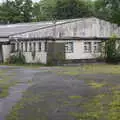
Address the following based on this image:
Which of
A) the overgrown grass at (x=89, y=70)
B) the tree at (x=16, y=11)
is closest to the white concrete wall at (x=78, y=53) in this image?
the overgrown grass at (x=89, y=70)

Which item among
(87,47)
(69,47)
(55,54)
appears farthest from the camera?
(87,47)

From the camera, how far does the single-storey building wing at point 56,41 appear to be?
35406mm

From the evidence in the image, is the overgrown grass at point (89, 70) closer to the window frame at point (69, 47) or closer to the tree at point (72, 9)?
the window frame at point (69, 47)

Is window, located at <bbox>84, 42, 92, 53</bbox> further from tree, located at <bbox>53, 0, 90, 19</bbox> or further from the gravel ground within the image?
tree, located at <bbox>53, 0, 90, 19</bbox>

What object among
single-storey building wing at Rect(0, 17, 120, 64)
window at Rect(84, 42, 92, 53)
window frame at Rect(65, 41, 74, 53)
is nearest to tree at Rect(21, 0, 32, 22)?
single-storey building wing at Rect(0, 17, 120, 64)

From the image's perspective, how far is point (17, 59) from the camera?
3622 centimetres

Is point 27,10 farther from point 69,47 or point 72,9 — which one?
point 69,47

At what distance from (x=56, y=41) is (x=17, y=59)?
3.97 meters

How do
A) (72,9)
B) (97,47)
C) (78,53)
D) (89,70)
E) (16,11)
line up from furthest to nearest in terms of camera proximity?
1. (16,11)
2. (72,9)
3. (97,47)
4. (78,53)
5. (89,70)

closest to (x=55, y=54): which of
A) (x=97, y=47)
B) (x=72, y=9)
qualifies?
(x=97, y=47)

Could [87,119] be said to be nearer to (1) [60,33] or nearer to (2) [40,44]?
(2) [40,44]

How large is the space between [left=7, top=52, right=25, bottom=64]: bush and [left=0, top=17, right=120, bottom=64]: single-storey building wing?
47 cm

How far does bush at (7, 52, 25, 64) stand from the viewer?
36.0 m

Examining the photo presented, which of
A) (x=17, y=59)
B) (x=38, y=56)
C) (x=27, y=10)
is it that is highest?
(x=27, y=10)
